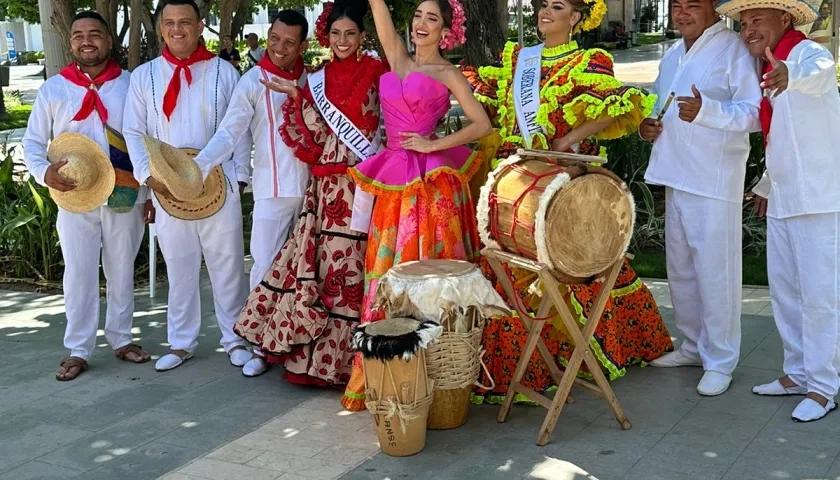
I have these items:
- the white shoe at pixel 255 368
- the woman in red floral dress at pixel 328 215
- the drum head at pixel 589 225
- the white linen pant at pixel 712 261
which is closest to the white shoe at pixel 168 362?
the white shoe at pixel 255 368

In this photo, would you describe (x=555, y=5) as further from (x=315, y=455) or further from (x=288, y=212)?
(x=315, y=455)

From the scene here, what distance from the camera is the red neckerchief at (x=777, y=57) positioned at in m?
4.32

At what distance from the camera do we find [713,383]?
4766 mm

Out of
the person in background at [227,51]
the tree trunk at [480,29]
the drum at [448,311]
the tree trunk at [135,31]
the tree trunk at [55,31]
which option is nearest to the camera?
the drum at [448,311]

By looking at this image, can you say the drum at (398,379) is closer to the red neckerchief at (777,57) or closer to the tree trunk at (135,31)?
the red neckerchief at (777,57)

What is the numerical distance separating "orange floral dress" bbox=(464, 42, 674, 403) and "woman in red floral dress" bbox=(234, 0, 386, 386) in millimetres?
610

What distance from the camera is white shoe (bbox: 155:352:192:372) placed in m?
5.48

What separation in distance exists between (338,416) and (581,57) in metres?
2.10

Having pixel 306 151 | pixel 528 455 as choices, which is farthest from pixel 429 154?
pixel 528 455

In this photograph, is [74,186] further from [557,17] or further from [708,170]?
[708,170]

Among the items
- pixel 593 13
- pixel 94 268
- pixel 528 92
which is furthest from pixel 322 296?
pixel 593 13

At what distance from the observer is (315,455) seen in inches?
167

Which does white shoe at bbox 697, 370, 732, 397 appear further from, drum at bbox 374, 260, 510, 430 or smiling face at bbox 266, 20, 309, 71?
smiling face at bbox 266, 20, 309, 71

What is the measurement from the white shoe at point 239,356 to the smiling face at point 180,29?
1706 millimetres
